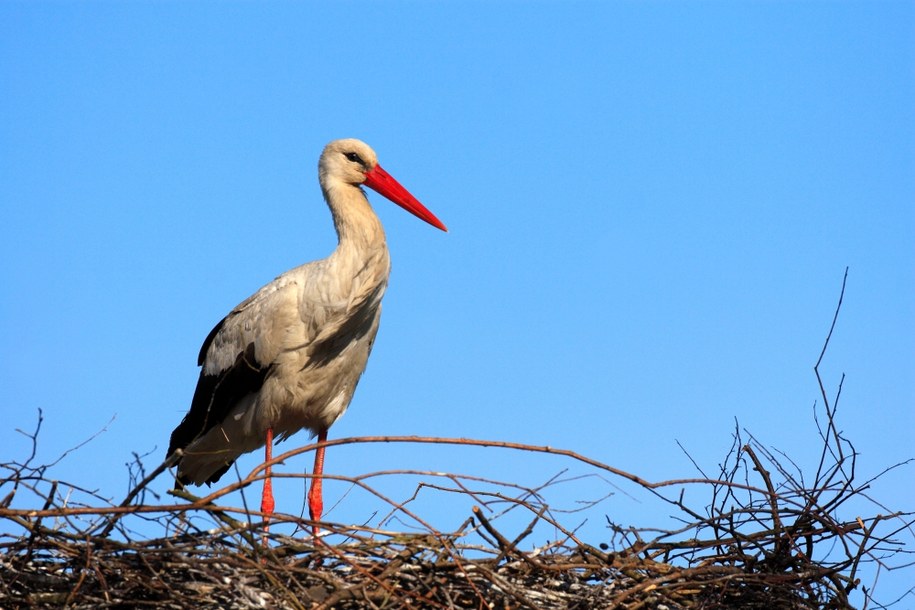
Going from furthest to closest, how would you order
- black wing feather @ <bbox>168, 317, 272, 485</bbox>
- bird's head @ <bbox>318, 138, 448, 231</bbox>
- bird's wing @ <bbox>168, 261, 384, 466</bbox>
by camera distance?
1. bird's head @ <bbox>318, 138, 448, 231</bbox>
2. black wing feather @ <bbox>168, 317, 272, 485</bbox>
3. bird's wing @ <bbox>168, 261, 384, 466</bbox>

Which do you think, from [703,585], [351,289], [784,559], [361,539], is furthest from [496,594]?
[351,289]

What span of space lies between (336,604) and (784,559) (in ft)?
5.24

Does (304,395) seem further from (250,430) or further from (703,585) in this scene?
(703,585)

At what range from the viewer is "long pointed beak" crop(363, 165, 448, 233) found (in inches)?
240

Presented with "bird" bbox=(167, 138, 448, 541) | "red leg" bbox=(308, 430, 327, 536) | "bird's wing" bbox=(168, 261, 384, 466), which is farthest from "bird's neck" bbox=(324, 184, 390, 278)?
"red leg" bbox=(308, 430, 327, 536)

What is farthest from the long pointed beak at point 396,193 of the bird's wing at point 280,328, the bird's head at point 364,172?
the bird's wing at point 280,328

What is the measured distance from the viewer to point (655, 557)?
4355 mm

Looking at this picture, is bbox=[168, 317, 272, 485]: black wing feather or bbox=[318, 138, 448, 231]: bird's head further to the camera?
bbox=[318, 138, 448, 231]: bird's head

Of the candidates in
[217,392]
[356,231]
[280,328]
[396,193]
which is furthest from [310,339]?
[396,193]

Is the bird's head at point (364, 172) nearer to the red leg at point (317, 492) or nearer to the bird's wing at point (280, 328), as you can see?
the bird's wing at point (280, 328)

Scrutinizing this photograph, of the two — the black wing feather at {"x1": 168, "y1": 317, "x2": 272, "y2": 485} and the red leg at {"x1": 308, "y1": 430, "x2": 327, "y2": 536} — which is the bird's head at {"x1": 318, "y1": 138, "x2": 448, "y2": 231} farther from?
the red leg at {"x1": 308, "y1": 430, "x2": 327, "y2": 536}

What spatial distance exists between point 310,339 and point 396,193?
36.7 inches

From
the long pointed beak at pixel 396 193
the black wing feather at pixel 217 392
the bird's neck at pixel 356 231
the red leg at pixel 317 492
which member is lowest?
the red leg at pixel 317 492

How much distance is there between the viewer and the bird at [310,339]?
561 cm
